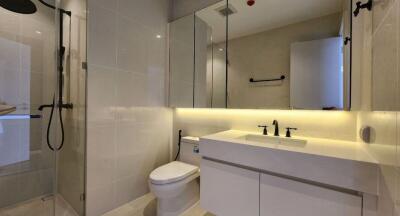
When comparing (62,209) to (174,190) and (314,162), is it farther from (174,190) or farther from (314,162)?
(314,162)

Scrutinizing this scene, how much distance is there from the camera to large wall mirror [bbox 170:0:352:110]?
1.37 metres

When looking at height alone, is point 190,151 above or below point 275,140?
below

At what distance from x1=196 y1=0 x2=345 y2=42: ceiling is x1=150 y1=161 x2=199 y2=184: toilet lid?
1.40 m

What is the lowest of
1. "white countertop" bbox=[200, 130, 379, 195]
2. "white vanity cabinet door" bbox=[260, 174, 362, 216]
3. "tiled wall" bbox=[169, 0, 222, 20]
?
"white vanity cabinet door" bbox=[260, 174, 362, 216]

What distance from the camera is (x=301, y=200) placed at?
1.07m

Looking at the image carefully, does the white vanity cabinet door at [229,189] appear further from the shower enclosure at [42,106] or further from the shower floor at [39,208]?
the shower floor at [39,208]

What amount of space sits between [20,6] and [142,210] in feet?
7.55

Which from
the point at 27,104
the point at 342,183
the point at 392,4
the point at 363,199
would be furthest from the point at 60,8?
the point at 363,199

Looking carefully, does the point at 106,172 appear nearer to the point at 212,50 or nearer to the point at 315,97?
the point at 212,50

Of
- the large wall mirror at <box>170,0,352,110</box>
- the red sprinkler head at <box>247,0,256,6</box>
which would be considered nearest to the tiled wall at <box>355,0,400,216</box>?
the large wall mirror at <box>170,0,352,110</box>

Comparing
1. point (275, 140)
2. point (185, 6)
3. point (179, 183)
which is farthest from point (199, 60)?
point (179, 183)

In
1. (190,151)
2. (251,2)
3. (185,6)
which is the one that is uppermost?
(185,6)

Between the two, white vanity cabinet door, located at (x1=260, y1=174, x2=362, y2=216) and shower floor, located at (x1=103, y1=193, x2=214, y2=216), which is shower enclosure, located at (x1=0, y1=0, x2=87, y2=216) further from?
white vanity cabinet door, located at (x1=260, y1=174, x2=362, y2=216)

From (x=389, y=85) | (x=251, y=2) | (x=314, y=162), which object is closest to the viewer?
(x=389, y=85)
